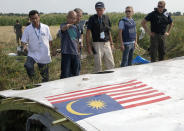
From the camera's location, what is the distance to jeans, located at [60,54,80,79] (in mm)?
4654

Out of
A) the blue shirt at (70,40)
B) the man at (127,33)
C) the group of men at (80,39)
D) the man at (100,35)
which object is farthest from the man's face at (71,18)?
the man at (127,33)

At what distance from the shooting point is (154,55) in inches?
247

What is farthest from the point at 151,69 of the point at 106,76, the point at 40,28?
the point at 40,28

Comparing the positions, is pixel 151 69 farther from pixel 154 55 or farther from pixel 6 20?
pixel 6 20

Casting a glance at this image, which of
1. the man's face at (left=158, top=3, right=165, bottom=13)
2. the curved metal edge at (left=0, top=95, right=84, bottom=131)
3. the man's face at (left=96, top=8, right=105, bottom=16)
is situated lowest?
the curved metal edge at (left=0, top=95, right=84, bottom=131)

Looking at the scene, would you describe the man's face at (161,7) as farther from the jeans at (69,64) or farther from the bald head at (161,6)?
the jeans at (69,64)

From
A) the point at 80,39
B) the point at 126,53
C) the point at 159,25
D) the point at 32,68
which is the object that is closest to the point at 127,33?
the point at 126,53

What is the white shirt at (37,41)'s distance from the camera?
179 inches

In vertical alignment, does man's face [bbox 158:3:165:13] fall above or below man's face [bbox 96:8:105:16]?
above

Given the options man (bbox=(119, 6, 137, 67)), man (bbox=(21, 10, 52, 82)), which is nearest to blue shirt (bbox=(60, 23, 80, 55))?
man (bbox=(21, 10, 52, 82))

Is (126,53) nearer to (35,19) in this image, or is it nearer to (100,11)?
(100,11)

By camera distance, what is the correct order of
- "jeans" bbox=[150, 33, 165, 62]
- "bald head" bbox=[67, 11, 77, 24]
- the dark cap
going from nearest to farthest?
"bald head" bbox=[67, 11, 77, 24] → the dark cap → "jeans" bbox=[150, 33, 165, 62]

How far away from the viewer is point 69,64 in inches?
185

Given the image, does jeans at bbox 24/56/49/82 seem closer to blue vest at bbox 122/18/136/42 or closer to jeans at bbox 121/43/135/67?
jeans at bbox 121/43/135/67
